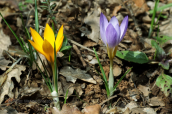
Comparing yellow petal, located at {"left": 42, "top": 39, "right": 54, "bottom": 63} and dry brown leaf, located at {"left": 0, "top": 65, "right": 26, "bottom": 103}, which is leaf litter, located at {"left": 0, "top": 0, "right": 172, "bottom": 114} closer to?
dry brown leaf, located at {"left": 0, "top": 65, "right": 26, "bottom": 103}

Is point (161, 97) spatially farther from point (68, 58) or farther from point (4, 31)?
point (4, 31)

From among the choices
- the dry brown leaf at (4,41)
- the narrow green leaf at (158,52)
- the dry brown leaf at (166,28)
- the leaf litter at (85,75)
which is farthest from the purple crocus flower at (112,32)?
the dry brown leaf at (166,28)

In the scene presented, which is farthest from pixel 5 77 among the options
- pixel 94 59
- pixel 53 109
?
pixel 94 59

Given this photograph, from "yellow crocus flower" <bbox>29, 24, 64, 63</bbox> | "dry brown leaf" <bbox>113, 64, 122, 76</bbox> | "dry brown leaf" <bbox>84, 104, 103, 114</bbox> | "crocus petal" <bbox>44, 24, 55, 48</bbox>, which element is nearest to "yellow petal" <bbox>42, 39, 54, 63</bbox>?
"yellow crocus flower" <bbox>29, 24, 64, 63</bbox>

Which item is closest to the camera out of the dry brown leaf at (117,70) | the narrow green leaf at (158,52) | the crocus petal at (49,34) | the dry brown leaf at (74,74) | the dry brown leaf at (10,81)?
the crocus petal at (49,34)

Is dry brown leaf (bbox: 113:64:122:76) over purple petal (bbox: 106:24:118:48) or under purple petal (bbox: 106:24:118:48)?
under

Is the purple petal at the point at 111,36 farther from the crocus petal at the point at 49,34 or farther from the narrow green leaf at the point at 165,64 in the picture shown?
the narrow green leaf at the point at 165,64
